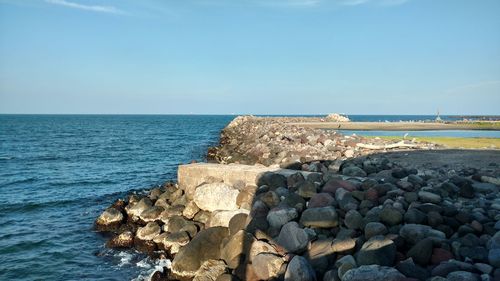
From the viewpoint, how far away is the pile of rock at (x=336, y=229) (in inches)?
239

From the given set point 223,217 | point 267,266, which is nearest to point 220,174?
point 223,217

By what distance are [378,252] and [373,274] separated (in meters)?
0.77

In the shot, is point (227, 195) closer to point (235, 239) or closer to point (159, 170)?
point (235, 239)

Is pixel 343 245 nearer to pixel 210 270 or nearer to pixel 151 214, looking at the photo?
pixel 210 270

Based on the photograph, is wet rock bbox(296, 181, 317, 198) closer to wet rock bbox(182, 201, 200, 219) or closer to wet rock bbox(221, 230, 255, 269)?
wet rock bbox(221, 230, 255, 269)

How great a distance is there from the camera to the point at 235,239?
25.1 feet

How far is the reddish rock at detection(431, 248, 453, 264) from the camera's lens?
20.0 ft

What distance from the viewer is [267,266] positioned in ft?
22.2

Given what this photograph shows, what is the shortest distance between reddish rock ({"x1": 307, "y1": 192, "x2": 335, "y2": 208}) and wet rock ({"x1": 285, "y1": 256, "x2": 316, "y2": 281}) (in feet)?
7.04

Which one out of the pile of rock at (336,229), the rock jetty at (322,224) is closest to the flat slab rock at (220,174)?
the rock jetty at (322,224)

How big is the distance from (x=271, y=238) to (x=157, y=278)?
2586 mm

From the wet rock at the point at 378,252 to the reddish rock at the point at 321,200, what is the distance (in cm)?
194

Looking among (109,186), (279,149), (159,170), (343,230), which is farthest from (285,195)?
(159,170)

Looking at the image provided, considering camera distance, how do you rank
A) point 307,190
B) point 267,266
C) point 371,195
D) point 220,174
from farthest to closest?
point 220,174
point 307,190
point 371,195
point 267,266
